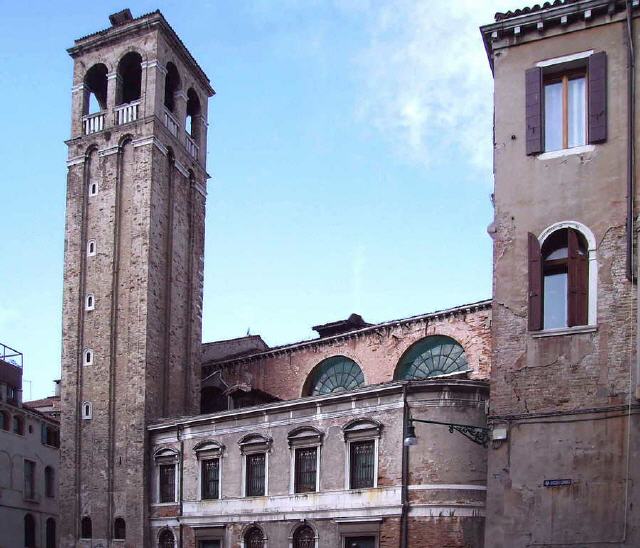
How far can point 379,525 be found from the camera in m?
27.5

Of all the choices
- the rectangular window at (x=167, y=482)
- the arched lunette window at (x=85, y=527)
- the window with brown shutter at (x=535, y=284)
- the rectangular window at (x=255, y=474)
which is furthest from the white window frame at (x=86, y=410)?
the window with brown shutter at (x=535, y=284)

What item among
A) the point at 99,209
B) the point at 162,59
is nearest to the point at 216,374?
the point at 99,209

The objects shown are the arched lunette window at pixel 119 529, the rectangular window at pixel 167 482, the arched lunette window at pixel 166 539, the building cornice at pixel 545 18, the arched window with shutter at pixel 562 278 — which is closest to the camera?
the arched window with shutter at pixel 562 278

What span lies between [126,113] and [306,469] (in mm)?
16993

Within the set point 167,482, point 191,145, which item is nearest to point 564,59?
point 167,482

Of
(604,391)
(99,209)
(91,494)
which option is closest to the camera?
(604,391)

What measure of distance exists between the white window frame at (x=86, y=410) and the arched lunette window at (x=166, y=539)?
5.42 metres

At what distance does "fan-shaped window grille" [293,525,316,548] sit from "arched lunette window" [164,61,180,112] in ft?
63.4

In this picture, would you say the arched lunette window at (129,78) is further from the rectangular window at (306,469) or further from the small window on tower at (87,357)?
the rectangular window at (306,469)

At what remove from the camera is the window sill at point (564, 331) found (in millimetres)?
18266

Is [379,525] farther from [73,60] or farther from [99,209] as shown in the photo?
[73,60]

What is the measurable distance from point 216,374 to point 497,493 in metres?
24.1

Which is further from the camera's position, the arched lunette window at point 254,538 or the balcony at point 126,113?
the balcony at point 126,113

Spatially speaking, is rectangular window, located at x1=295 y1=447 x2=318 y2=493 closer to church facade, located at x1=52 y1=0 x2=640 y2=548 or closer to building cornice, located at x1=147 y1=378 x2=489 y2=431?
church facade, located at x1=52 y1=0 x2=640 y2=548
